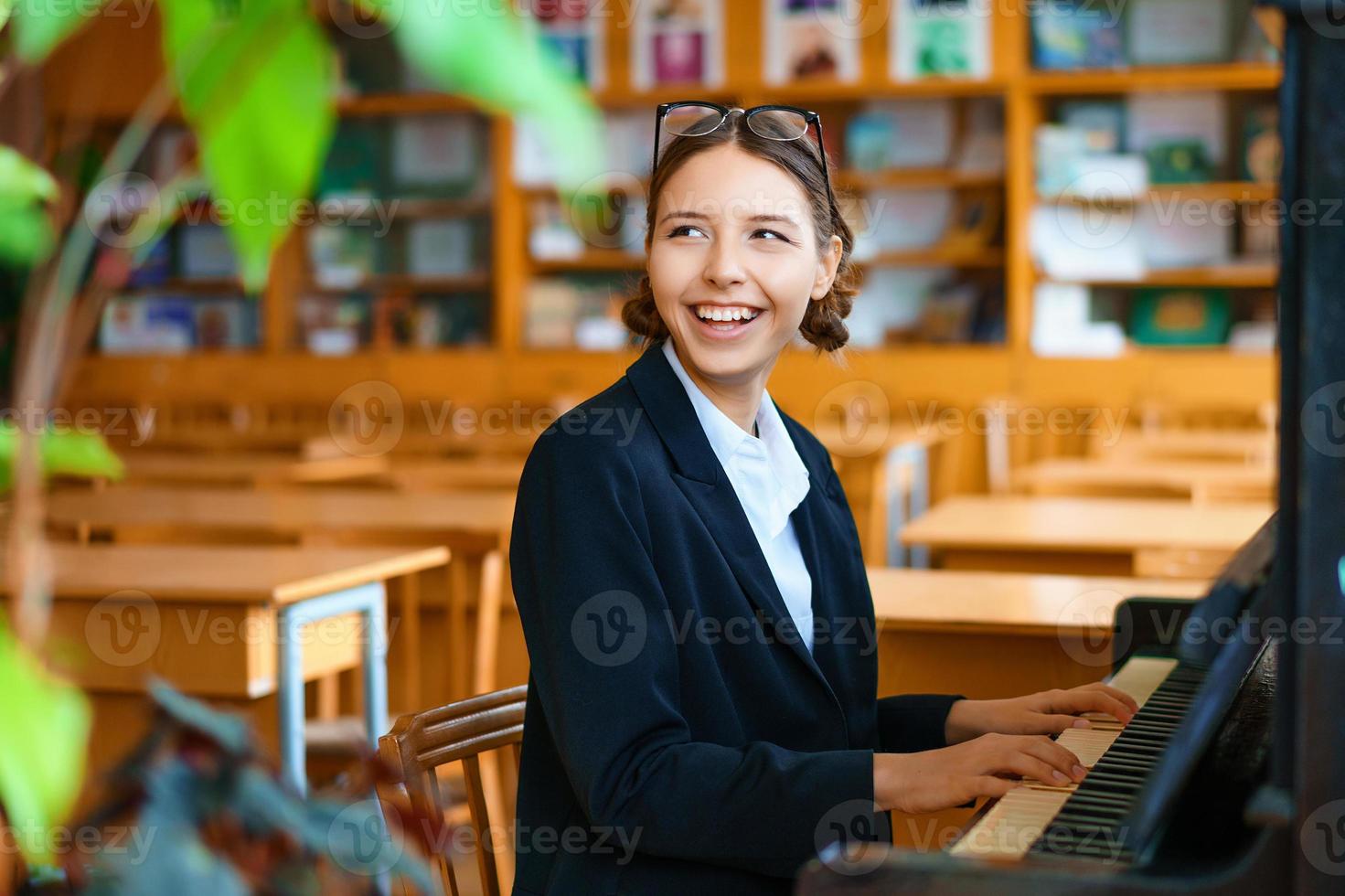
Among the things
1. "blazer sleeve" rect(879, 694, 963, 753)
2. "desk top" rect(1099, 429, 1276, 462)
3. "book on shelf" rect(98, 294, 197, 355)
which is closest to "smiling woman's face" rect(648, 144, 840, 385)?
"blazer sleeve" rect(879, 694, 963, 753)

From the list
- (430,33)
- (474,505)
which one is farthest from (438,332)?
(430,33)

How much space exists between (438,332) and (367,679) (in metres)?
5.60

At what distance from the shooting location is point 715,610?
1.33m

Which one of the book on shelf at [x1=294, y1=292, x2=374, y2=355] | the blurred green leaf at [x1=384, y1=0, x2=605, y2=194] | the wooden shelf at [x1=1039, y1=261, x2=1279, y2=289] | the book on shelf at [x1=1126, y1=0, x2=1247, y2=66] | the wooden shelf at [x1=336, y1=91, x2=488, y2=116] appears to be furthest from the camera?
the book on shelf at [x1=294, y1=292, x2=374, y2=355]

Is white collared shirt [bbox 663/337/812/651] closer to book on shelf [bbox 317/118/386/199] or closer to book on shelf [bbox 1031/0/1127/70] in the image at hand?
book on shelf [bbox 1031/0/1127/70]

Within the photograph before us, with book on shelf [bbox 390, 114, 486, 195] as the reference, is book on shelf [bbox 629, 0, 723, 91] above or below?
above

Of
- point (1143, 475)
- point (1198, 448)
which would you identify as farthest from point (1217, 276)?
point (1143, 475)

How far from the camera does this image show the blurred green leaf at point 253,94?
1.10ft

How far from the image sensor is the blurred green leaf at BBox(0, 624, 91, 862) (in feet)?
1.10

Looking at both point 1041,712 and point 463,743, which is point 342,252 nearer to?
point 463,743

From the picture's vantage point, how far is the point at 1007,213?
24.5 feet

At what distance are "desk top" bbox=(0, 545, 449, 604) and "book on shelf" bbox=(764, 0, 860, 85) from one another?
484 cm

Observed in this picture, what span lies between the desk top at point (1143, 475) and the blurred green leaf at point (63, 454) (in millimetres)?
3812

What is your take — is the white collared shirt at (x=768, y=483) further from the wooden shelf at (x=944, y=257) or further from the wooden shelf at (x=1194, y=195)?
the wooden shelf at (x=1194, y=195)
